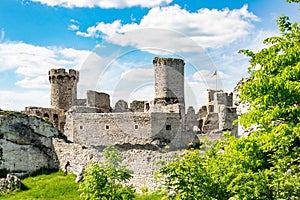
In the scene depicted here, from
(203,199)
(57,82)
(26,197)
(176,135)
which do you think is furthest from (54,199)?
(57,82)

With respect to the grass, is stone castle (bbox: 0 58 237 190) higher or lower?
higher

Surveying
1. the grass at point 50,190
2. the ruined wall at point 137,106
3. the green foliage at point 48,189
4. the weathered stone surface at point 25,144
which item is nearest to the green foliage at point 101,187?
the grass at point 50,190

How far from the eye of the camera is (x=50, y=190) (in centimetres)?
2114

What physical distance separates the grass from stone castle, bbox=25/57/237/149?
8.83 m

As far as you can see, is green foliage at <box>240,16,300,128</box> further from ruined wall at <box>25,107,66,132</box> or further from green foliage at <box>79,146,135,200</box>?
ruined wall at <box>25,107,66,132</box>

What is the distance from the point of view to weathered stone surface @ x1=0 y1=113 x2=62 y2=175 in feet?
82.0

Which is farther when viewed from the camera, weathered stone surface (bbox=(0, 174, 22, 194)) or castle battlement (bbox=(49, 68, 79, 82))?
castle battlement (bbox=(49, 68, 79, 82))

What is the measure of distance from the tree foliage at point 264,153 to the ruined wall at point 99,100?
27928 mm

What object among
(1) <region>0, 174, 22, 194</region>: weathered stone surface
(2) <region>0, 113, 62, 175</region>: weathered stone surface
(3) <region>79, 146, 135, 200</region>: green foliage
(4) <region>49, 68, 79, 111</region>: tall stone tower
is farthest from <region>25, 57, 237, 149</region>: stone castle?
(3) <region>79, 146, 135, 200</region>: green foliage

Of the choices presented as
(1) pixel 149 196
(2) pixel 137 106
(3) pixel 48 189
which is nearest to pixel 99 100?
(2) pixel 137 106

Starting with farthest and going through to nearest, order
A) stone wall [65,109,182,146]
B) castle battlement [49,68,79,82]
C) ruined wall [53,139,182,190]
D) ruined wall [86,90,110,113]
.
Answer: castle battlement [49,68,79,82] → ruined wall [86,90,110,113] → stone wall [65,109,182,146] → ruined wall [53,139,182,190]

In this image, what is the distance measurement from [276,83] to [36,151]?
59.0 feet

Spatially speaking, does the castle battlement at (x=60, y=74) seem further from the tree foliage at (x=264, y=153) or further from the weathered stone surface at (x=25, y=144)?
the tree foliage at (x=264, y=153)

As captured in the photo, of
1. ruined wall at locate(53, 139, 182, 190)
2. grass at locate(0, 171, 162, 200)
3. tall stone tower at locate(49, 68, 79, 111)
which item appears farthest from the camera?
tall stone tower at locate(49, 68, 79, 111)
